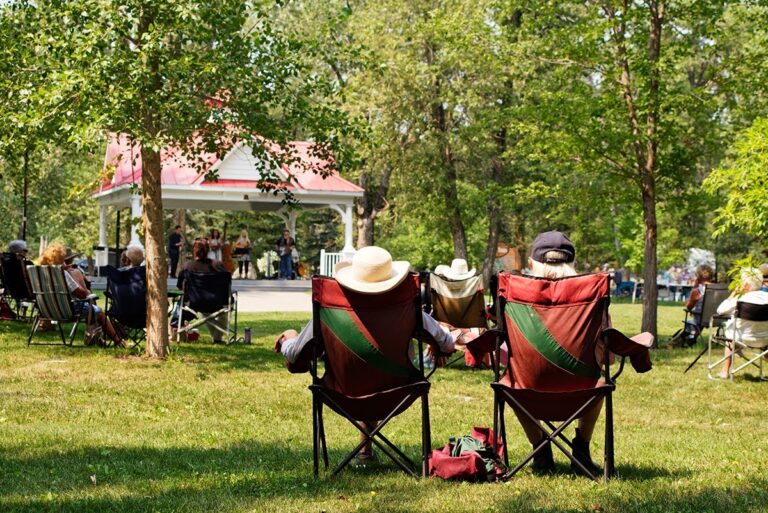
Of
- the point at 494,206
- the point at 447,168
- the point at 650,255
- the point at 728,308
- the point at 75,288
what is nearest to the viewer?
the point at 728,308

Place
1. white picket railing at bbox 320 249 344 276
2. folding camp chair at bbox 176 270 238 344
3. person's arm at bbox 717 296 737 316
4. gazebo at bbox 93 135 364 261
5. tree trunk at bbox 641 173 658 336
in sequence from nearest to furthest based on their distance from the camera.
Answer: person's arm at bbox 717 296 737 316 → folding camp chair at bbox 176 270 238 344 → tree trunk at bbox 641 173 658 336 → gazebo at bbox 93 135 364 261 → white picket railing at bbox 320 249 344 276

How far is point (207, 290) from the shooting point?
43.4 feet

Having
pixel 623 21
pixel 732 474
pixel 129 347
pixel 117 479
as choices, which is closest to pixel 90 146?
pixel 129 347

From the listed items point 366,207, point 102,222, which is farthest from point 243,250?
point 366,207

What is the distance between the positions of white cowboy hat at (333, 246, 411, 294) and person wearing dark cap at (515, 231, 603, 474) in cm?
80

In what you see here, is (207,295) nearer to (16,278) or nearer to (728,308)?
(16,278)

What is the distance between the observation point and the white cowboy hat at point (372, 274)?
5.30 m

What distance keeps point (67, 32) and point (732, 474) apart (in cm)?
830

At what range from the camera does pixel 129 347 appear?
12.5m

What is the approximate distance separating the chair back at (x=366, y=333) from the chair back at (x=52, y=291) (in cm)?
722

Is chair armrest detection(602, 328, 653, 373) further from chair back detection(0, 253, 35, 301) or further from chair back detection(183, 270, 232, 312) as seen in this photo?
chair back detection(0, 253, 35, 301)

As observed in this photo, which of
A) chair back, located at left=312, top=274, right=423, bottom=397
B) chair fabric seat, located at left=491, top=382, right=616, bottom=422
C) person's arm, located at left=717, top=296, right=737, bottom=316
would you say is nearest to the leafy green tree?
person's arm, located at left=717, top=296, right=737, bottom=316

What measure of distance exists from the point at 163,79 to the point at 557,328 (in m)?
6.43

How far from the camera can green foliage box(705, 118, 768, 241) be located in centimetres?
977
